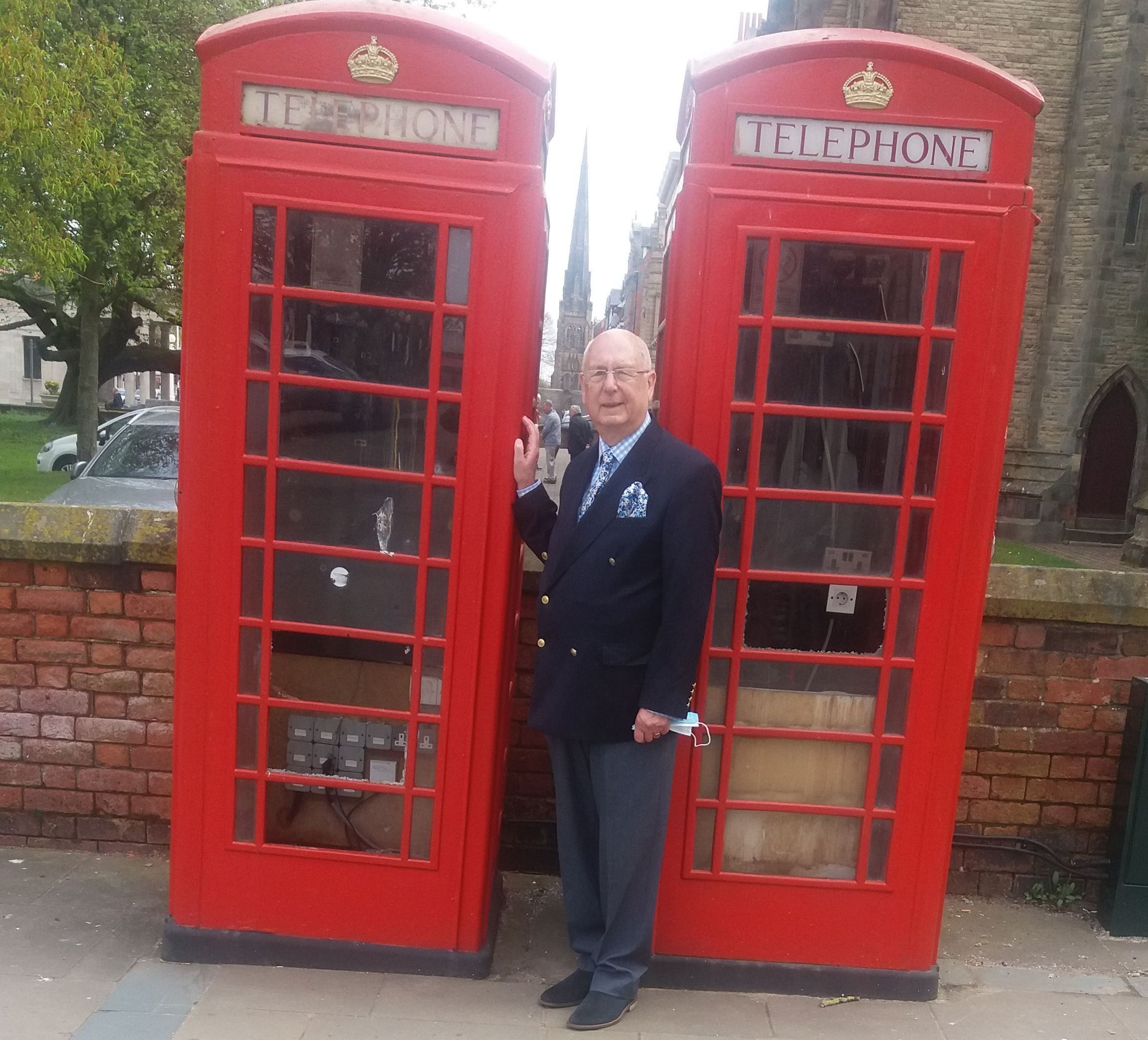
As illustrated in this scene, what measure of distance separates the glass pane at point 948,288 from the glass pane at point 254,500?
199 centimetres

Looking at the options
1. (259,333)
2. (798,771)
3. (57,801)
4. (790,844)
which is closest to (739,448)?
(798,771)

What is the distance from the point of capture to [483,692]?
2.92 metres

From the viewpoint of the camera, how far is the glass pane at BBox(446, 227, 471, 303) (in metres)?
2.69

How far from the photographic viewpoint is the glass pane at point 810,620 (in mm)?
2959

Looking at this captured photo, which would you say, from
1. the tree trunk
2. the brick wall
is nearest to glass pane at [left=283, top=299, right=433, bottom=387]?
the brick wall

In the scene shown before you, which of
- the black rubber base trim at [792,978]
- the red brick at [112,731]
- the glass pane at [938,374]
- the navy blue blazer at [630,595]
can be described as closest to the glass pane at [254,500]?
the navy blue blazer at [630,595]

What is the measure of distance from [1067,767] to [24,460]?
2172cm

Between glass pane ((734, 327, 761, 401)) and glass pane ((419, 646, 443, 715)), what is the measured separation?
1170mm

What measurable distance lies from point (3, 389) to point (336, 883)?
Answer: 5366cm

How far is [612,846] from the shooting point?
2.83 meters

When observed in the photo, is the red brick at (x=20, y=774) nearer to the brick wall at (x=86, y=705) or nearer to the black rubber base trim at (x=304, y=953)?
the brick wall at (x=86, y=705)

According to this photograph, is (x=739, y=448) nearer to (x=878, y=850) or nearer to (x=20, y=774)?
(x=878, y=850)

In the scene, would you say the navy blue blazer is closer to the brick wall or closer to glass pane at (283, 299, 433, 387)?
glass pane at (283, 299, 433, 387)

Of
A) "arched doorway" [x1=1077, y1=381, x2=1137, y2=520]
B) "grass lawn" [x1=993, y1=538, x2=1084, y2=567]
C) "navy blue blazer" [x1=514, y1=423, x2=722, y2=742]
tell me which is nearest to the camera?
"navy blue blazer" [x1=514, y1=423, x2=722, y2=742]
